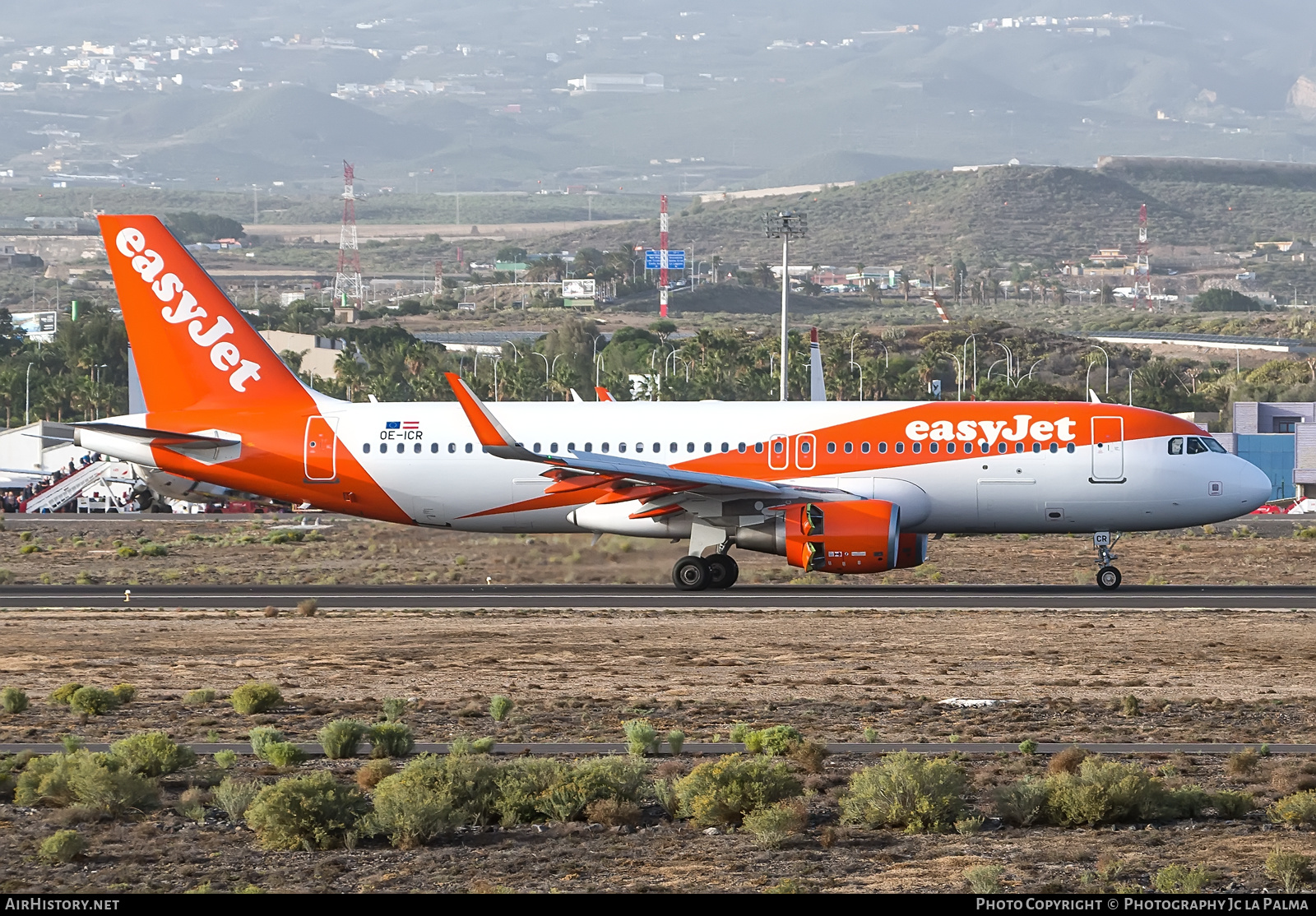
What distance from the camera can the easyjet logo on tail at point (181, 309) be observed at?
39406mm

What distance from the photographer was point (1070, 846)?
49.5 ft

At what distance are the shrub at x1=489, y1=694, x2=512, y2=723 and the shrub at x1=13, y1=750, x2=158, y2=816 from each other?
5446 mm

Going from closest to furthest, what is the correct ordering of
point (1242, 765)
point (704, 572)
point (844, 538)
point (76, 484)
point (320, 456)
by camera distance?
1. point (1242, 765)
2. point (844, 538)
3. point (704, 572)
4. point (320, 456)
5. point (76, 484)

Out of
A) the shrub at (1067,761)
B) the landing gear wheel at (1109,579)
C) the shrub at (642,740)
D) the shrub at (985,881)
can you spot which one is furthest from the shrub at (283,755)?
the landing gear wheel at (1109,579)

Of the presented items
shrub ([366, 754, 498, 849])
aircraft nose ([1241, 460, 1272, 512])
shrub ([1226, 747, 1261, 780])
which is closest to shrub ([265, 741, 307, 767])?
shrub ([366, 754, 498, 849])

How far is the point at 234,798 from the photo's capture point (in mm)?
16172

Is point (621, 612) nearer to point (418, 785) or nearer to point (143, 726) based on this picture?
point (143, 726)

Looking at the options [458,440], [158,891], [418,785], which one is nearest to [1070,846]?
[418,785]

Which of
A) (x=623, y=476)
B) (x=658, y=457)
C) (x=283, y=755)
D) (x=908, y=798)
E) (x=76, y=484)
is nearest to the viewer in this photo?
(x=908, y=798)

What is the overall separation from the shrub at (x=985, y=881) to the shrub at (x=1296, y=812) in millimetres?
3327

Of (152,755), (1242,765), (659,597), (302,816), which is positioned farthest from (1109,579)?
(302,816)

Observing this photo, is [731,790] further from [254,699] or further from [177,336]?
[177,336]

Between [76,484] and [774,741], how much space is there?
255ft

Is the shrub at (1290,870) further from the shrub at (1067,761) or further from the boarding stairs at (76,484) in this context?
the boarding stairs at (76,484)
